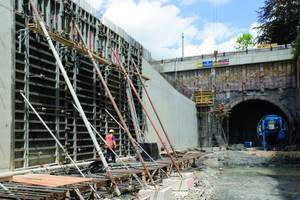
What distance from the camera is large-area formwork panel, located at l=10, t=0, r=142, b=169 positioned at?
10.3 meters

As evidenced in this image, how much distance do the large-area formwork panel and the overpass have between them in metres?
19.5

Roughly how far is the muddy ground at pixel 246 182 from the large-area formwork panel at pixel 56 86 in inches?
189

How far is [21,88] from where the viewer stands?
10336 mm

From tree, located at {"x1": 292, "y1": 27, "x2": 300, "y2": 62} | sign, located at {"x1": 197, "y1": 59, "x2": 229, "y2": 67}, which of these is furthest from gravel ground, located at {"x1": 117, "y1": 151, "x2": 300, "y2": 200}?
sign, located at {"x1": 197, "y1": 59, "x2": 229, "y2": 67}

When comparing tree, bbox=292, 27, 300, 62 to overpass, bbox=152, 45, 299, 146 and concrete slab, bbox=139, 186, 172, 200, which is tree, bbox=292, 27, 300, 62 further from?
concrete slab, bbox=139, 186, 172, 200

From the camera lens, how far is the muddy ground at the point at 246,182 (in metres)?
12.1

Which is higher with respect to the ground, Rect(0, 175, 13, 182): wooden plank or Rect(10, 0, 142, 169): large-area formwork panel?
Rect(10, 0, 142, 169): large-area formwork panel

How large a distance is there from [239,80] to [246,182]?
19.9 metres

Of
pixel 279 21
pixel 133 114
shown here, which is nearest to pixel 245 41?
pixel 279 21

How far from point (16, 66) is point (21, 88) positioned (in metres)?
0.73

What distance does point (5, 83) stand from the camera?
9.63 metres

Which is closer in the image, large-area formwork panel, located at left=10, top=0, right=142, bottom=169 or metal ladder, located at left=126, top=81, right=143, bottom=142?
large-area formwork panel, located at left=10, top=0, right=142, bottom=169

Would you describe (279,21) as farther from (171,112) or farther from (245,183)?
(245,183)

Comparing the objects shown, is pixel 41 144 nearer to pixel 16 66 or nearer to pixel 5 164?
pixel 5 164
